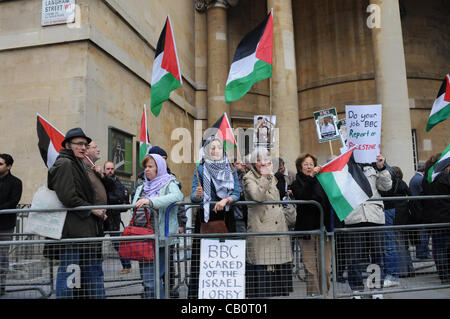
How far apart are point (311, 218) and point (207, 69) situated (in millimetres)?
15731

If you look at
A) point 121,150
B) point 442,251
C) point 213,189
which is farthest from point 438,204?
point 121,150

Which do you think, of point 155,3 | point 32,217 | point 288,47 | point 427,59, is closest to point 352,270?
point 32,217

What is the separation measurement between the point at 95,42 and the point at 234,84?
5.84m

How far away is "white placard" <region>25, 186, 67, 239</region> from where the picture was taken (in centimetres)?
428

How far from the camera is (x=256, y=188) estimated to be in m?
4.76

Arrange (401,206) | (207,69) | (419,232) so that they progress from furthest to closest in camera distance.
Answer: (207,69) → (401,206) → (419,232)

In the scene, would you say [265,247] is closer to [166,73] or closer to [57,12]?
[166,73]

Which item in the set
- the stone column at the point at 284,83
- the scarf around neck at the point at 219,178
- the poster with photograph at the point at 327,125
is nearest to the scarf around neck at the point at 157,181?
the scarf around neck at the point at 219,178

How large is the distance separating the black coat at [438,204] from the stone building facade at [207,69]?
4187 mm

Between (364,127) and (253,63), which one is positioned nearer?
(253,63)

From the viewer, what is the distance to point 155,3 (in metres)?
14.7

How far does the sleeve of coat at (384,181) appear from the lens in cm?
575

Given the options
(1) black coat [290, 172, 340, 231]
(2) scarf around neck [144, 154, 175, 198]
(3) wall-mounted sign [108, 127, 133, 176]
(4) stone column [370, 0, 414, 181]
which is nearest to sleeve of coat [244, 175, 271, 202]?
(1) black coat [290, 172, 340, 231]
